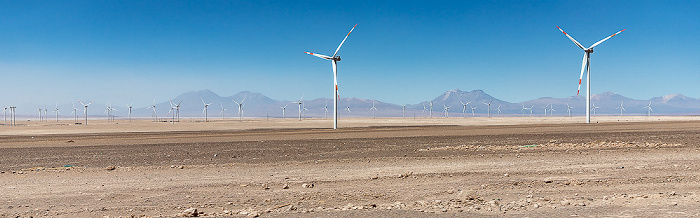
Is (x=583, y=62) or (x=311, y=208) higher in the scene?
(x=583, y=62)

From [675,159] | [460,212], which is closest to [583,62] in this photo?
[675,159]

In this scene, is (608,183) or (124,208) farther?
(608,183)

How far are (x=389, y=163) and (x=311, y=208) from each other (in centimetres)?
875

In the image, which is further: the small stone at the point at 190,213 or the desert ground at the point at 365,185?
the desert ground at the point at 365,185

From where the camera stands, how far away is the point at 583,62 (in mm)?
72750

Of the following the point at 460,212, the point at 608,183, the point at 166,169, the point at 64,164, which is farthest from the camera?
the point at 64,164

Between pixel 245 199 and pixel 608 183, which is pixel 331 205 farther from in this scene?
pixel 608 183

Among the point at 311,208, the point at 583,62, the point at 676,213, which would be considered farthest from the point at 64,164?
the point at 583,62

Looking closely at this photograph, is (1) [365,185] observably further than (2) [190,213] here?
Yes

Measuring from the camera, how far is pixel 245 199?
1180 centimetres

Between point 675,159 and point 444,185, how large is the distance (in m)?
10.3

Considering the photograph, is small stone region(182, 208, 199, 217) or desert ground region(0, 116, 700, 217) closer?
small stone region(182, 208, 199, 217)

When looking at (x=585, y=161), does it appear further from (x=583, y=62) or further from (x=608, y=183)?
(x=583, y=62)

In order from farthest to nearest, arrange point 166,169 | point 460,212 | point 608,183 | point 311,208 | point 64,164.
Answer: point 64,164 < point 166,169 < point 608,183 < point 311,208 < point 460,212
